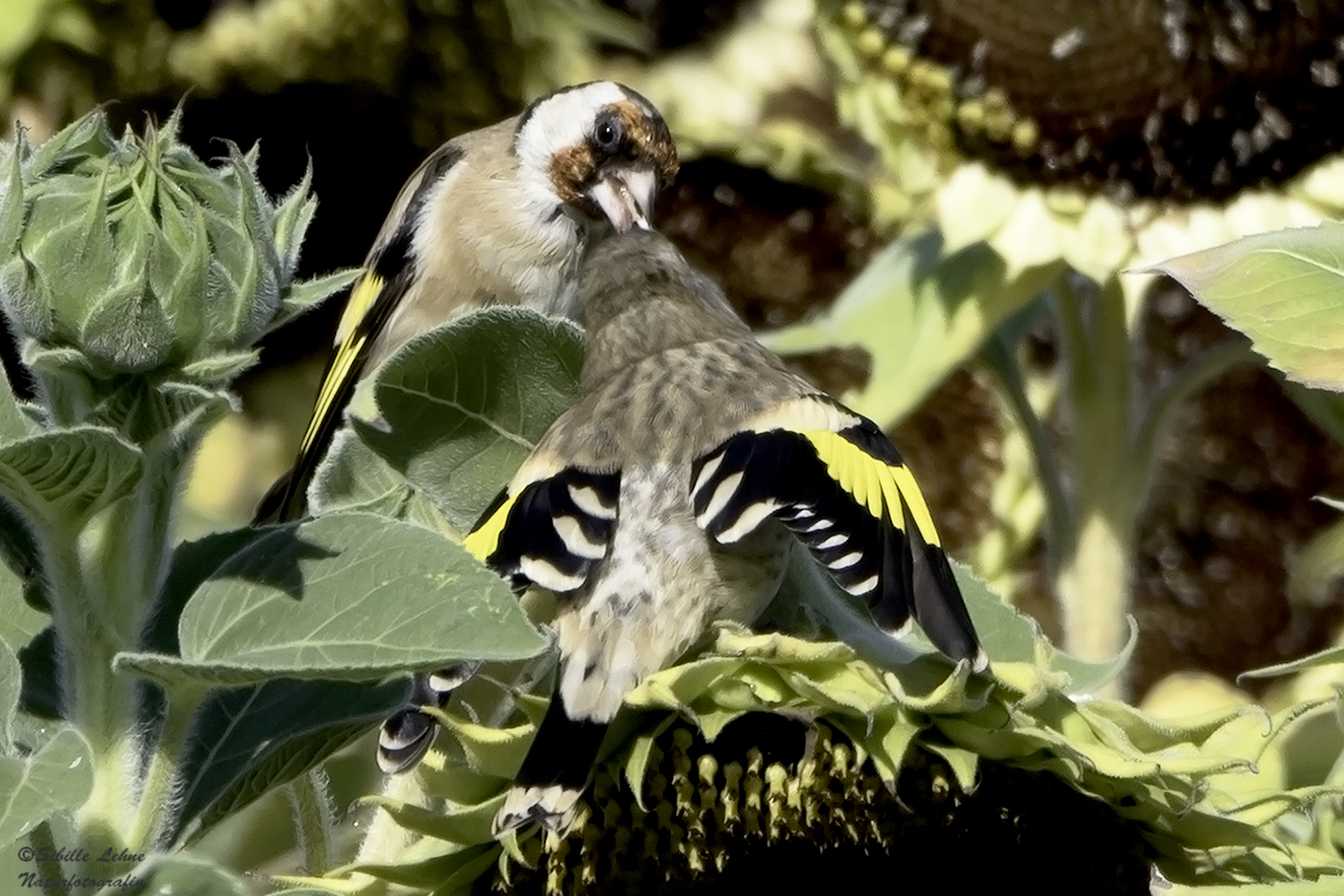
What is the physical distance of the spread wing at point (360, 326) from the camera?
4.37ft

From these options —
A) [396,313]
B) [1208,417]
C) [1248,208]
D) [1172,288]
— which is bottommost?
[1208,417]

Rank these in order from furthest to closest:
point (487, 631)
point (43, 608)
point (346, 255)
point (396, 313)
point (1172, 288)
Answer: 1. point (346, 255)
2. point (1172, 288)
3. point (396, 313)
4. point (43, 608)
5. point (487, 631)

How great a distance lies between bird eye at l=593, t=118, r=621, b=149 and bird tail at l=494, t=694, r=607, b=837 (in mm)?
1074

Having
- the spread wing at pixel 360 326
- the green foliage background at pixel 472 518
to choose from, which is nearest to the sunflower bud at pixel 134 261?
the green foliage background at pixel 472 518

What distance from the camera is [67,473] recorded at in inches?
23.0

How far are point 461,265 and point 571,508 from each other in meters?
0.88

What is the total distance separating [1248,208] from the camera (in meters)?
1.37

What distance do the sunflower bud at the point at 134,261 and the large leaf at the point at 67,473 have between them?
0.03m

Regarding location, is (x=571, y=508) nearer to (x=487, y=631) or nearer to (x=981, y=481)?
(x=487, y=631)

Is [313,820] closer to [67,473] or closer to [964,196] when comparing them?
[67,473]

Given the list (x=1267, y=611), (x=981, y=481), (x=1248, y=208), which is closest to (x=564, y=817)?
(x=1248, y=208)

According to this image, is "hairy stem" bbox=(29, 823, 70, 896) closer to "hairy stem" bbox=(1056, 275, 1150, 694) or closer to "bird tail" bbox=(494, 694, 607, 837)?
"bird tail" bbox=(494, 694, 607, 837)

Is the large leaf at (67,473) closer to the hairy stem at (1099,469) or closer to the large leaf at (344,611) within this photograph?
the large leaf at (344,611)

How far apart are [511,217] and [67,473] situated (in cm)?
104
